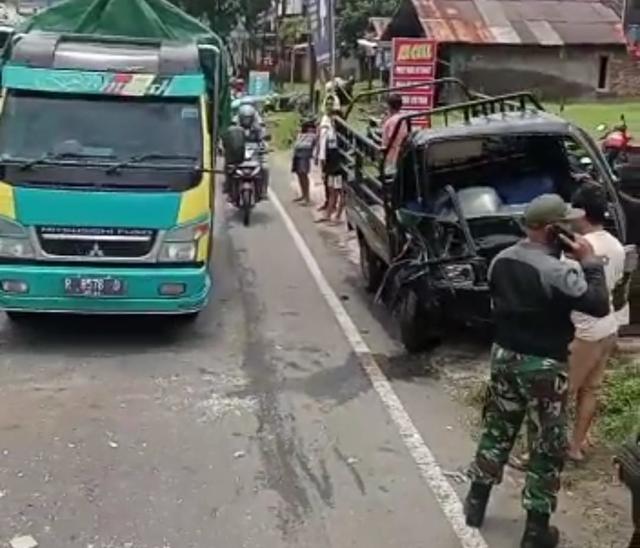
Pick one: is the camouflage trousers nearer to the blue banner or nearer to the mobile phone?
the mobile phone

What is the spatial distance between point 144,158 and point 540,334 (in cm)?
474

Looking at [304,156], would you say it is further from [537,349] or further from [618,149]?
[537,349]

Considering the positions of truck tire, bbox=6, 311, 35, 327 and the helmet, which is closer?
truck tire, bbox=6, 311, 35, 327

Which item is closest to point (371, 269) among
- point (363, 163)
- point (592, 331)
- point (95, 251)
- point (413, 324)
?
point (363, 163)

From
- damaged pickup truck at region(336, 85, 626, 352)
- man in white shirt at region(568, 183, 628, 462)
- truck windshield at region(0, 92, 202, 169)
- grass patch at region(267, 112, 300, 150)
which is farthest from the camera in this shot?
grass patch at region(267, 112, 300, 150)

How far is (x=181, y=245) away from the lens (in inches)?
349

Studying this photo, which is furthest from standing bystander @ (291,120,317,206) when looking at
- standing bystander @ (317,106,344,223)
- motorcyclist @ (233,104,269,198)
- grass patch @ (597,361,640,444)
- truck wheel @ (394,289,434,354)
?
grass patch @ (597,361,640,444)

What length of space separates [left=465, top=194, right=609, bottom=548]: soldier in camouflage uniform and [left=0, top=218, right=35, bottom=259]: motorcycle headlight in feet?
14.9

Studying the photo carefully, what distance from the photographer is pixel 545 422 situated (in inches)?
208

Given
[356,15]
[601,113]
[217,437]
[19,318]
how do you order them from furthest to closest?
[356,15] → [601,113] → [19,318] → [217,437]

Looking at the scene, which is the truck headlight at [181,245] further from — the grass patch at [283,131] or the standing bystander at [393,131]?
the grass patch at [283,131]

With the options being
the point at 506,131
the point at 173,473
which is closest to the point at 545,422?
the point at 173,473

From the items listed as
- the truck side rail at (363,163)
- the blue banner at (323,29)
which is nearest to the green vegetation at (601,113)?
the blue banner at (323,29)

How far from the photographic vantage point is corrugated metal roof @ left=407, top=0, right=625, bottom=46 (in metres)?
34.7
